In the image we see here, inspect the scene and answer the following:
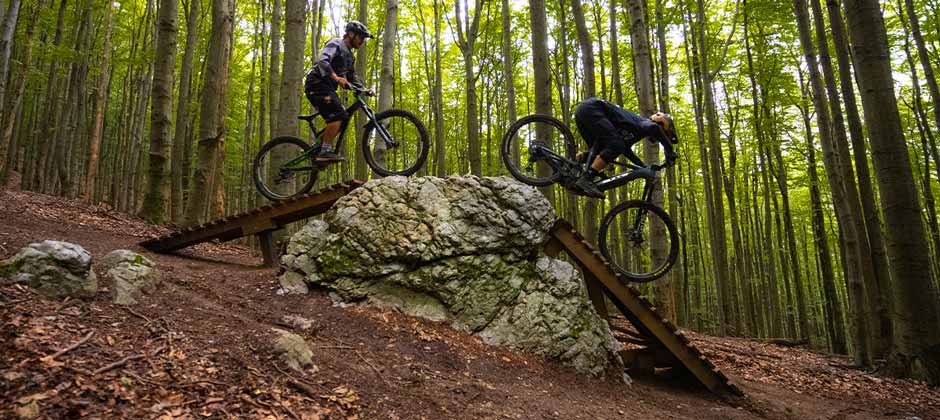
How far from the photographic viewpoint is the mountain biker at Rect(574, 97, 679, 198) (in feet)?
20.2

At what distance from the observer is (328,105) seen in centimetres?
666

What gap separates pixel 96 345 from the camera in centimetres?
320

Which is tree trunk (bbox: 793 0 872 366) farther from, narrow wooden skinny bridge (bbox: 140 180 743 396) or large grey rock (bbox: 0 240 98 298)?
large grey rock (bbox: 0 240 98 298)

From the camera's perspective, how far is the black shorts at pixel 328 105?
6590 millimetres

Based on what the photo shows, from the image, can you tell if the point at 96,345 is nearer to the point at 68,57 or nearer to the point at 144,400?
the point at 144,400

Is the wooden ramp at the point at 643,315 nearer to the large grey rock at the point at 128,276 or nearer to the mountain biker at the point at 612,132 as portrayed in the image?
the mountain biker at the point at 612,132

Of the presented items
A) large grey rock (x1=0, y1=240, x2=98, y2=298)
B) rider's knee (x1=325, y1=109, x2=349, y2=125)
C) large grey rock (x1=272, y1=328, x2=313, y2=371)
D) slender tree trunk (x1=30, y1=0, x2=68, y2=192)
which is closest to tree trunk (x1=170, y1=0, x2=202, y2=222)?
slender tree trunk (x1=30, y1=0, x2=68, y2=192)

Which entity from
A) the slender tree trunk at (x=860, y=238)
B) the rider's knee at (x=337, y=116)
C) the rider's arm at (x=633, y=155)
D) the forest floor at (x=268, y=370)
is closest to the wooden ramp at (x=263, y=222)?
the forest floor at (x=268, y=370)

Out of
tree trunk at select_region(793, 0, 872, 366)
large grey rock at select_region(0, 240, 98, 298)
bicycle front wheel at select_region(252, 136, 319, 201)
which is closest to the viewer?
large grey rock at select_region(0, 240, 98, 298)

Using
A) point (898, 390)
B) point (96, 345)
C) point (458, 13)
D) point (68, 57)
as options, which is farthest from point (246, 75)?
point (898, 390)

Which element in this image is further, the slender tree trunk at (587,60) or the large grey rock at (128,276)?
the slender tree trunk at (587,60)

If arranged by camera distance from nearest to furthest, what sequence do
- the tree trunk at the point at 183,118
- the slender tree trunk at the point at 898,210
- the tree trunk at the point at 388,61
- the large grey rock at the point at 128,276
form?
1. the large grey rock at the point at 128,276
2. the slender tree trunk at the point at 898,210
3. the tree trunk at the point at 388,61
4. the tree trunk at the point at 183,118

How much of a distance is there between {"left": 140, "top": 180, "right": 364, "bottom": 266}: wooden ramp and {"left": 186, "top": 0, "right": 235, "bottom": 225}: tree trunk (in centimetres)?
276

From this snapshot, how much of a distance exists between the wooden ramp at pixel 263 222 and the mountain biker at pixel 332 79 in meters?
0.61
